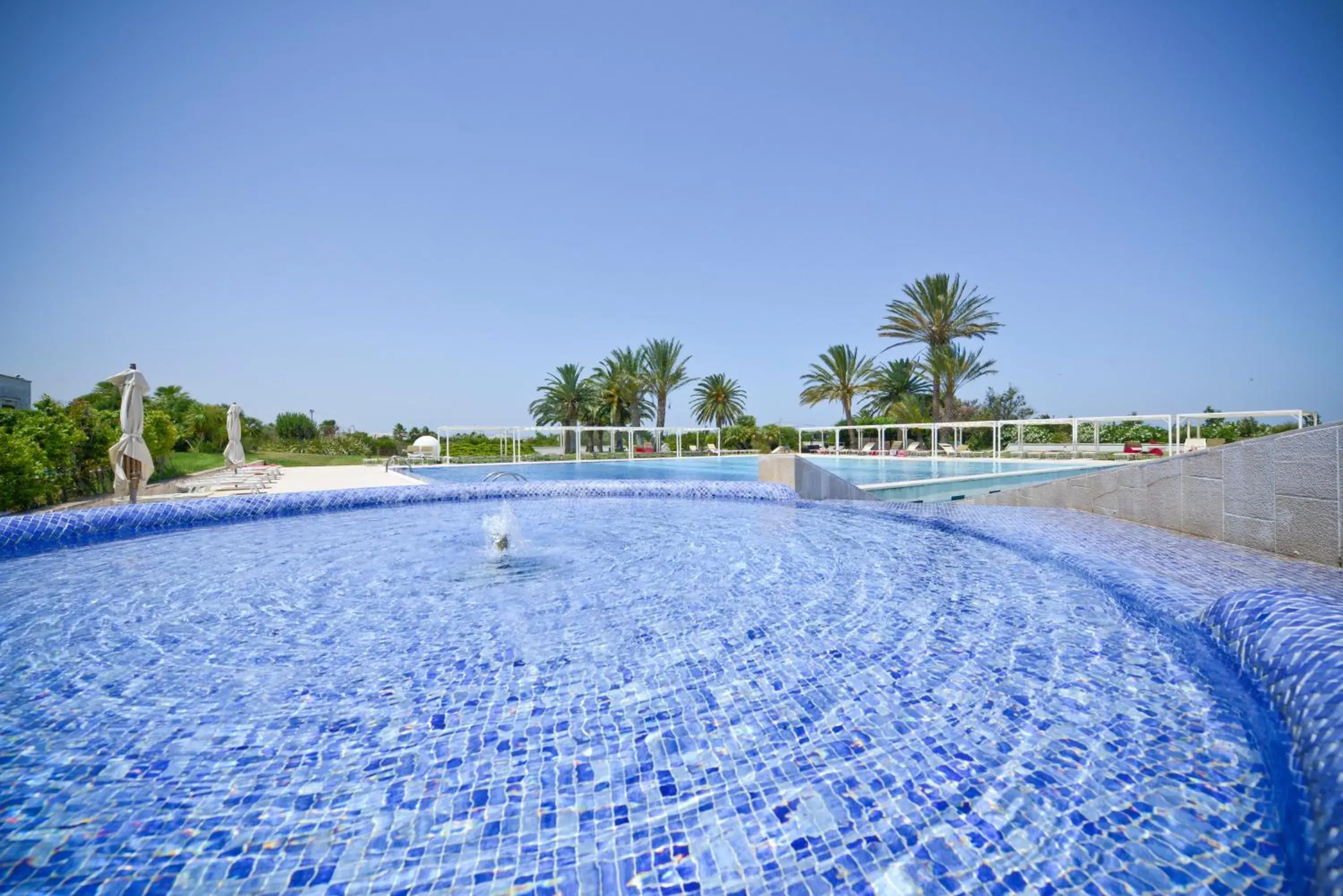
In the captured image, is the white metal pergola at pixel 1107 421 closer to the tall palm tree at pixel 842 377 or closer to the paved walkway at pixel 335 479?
the tall palm tree at pixel 842 377

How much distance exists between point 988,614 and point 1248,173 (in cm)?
2857

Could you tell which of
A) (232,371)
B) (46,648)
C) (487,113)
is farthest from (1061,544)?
(232,371)

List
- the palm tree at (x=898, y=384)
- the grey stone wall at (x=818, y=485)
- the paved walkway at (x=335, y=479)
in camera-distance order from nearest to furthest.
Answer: the grey stone wall at (x=818, y=485) < the paved walkway at (x=335, y=479) < the palm tree at (x=898, y=384)

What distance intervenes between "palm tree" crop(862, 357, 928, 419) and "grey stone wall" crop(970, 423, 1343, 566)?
26.1m

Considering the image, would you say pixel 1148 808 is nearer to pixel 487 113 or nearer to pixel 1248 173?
pixel 487 113

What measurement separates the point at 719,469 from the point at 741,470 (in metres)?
1.06

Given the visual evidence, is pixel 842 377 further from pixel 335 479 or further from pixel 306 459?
pixel 306 459

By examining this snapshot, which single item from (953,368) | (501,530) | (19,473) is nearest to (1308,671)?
(501,530)

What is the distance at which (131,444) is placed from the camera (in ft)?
27.6

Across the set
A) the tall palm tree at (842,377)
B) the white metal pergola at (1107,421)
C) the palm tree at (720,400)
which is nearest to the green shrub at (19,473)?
the white metal pergola at (1107,421)

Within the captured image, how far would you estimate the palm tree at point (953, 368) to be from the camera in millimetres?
25641

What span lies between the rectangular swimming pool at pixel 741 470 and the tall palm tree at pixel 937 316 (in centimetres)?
701

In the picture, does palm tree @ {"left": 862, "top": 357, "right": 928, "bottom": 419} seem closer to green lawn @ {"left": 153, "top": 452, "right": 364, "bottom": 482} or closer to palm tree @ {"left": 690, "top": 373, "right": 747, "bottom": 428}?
palm tree @ {"left": 690, "top": 373, "right": 747, "bottom": 428}

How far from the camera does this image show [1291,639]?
248 cm
